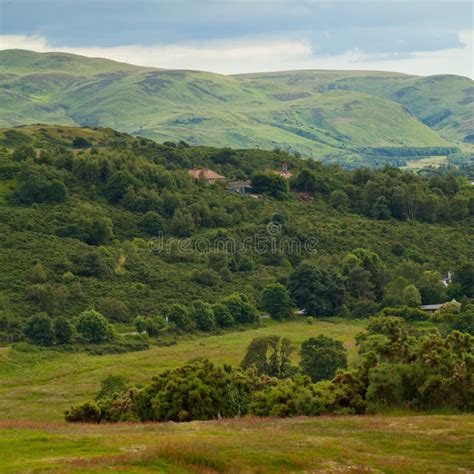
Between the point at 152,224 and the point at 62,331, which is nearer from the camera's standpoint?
the point at 62,331

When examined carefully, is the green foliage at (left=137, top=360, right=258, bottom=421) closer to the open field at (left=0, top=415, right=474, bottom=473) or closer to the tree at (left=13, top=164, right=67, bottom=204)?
the open field at (left=0, top=415, right=474, bottom=473)

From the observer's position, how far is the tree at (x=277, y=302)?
8231cm

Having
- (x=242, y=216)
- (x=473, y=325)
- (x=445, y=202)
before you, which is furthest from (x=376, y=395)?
(x=445, y=202)

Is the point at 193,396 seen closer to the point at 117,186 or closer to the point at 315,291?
the point at 315,291

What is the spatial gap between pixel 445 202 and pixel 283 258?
2843cm

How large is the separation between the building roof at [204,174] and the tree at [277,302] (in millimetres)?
38820

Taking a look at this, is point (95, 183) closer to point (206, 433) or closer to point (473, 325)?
point (473, 325)

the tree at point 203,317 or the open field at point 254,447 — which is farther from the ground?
the open field at point 254,447

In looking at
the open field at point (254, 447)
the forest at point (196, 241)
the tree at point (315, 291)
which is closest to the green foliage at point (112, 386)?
the open field at point (254, 447)

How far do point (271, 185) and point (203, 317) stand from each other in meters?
41.4

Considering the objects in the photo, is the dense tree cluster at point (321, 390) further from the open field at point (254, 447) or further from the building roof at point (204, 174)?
the building roof at point (204, 174)

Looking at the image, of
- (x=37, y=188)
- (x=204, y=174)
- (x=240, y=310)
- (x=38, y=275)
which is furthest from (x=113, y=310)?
(x=204, y=174)

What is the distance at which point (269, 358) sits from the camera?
59.0 meters

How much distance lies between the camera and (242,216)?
106125 millimetres
